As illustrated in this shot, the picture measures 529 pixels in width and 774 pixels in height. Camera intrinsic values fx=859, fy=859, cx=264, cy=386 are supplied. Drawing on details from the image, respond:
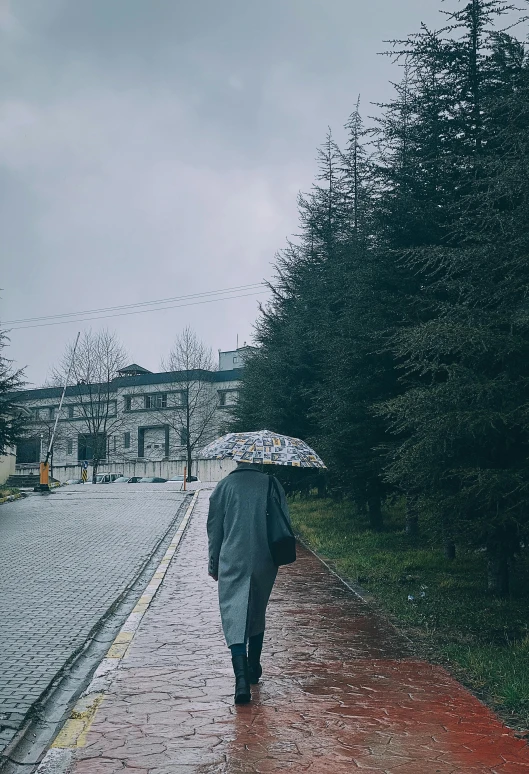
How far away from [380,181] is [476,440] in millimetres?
6541

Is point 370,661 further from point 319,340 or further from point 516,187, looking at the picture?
point 319,340

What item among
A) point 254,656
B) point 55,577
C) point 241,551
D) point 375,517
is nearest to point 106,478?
point 375,517

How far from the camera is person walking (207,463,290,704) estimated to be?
6.25 meters

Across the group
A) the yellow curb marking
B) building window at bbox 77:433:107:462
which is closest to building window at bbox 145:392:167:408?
building window at bbox 77:433:107:462

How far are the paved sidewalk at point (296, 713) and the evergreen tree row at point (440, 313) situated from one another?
2.09 m

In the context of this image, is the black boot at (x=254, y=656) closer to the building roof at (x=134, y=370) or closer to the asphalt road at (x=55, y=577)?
the asphalt road at (x=55, y=577)

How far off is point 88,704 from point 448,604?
541cm

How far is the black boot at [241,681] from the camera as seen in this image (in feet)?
19.6

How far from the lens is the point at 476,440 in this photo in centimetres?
952

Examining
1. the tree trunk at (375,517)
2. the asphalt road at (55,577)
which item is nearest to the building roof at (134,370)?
the asphalt road at (55,577)

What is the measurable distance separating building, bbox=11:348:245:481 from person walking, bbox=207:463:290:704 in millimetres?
60629

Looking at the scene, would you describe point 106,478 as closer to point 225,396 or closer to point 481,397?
point 225,396

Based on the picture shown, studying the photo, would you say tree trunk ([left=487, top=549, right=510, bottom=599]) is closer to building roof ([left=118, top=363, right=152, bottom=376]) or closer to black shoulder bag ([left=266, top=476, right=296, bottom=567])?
black shoulder bag ([left=266, top=476, right=296, bottom=567])

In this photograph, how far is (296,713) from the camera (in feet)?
19.0
